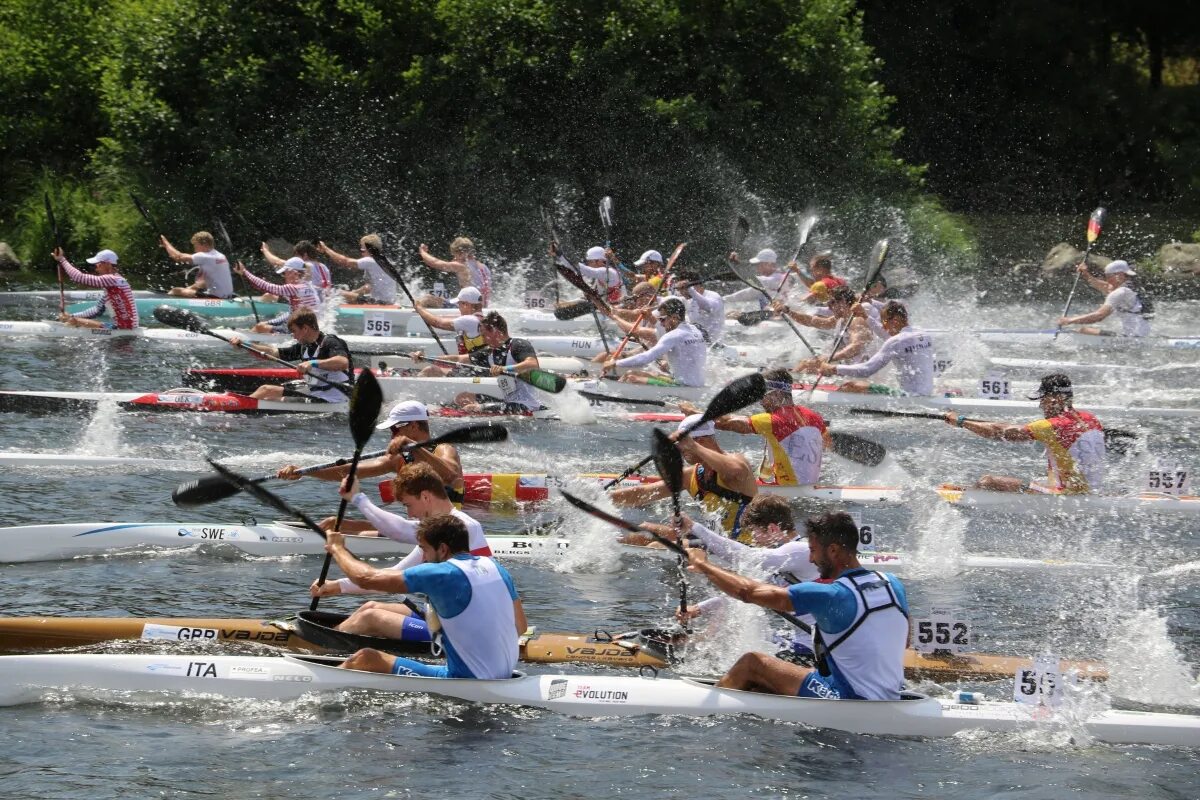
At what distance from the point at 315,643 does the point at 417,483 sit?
47.9 inches

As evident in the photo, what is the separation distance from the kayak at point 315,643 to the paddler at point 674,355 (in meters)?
7.97

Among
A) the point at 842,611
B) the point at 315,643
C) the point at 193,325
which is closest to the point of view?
the point at 842,611

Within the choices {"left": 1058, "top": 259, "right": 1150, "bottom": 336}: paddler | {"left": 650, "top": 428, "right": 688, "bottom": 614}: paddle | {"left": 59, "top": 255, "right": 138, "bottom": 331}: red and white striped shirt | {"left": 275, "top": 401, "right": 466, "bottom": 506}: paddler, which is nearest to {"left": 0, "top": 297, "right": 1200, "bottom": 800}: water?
{"left": 275, "top": 401, "right": 466, "bottom": 506}: paddler

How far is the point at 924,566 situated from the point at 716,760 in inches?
170

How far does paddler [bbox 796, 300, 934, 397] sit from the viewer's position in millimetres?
17422

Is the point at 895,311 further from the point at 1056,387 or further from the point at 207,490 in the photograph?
the point at 207,490

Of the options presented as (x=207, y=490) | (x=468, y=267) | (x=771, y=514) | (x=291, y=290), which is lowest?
(x=207, y=490)

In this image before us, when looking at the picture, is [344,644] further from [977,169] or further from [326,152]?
[977,169]

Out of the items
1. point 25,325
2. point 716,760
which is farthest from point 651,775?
point 25,325

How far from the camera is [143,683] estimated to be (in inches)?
356

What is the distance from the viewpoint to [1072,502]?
43.8 ft

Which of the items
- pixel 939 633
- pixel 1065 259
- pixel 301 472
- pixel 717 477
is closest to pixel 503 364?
pixel 717 477

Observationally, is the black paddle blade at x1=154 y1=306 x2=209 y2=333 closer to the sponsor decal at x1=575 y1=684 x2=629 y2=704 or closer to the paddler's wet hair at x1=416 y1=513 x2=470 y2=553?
the paddler's wet hair at x1=416 y1=513 x2=470 y2=553

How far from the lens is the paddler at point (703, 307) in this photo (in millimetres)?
20875
